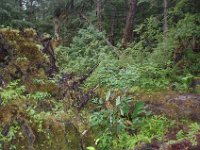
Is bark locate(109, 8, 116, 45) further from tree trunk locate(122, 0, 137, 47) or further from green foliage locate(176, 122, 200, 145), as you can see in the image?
green foliage locate(176, 122, 200, 145)

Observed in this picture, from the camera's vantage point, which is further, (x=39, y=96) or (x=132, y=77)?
(x=132, y=77)

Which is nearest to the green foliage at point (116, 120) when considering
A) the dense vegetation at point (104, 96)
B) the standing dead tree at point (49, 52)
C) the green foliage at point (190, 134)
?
the dense vegetation at point (104, 96)

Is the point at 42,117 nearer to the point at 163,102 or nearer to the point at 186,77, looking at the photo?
the point at 163,102

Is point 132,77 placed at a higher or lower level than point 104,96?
higher

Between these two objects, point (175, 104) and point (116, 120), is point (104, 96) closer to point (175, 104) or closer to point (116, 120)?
point (116, 120)

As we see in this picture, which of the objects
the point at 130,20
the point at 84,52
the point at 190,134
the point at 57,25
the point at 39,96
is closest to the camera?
the point at 190,134

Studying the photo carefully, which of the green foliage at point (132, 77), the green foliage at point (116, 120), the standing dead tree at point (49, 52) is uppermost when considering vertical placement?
the standing dead tree at point (49, 52)

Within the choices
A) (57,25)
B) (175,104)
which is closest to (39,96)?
(175,104)

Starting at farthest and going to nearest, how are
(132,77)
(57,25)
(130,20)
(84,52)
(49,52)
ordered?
1. (57,25)
2. (130,20)
3. (84,52)
4. (49,52)
5. (132,77)

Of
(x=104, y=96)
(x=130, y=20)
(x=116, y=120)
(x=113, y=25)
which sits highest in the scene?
(x=130, y=20)

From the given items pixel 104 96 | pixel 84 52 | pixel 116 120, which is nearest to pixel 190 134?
pixel 116 120

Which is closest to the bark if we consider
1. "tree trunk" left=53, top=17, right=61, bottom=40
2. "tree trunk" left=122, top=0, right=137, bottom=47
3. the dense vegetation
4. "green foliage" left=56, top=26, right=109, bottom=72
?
"tree trunk" left=53, top=17, right=61, bottom=40

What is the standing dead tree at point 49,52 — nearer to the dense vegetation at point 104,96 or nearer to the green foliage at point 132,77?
the dense vegetation at point 104,96

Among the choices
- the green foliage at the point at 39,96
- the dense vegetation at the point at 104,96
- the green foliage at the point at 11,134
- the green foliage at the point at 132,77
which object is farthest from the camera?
the green foliage at the point at 132,77
